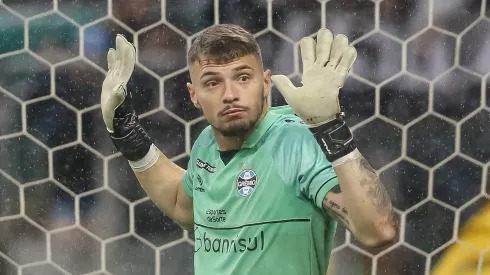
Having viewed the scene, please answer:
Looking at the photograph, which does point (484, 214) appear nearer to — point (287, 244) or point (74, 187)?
point (287, 244)

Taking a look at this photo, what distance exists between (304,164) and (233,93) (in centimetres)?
14

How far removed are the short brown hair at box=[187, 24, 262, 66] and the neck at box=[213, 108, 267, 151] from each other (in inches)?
3.5

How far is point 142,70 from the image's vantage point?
1350 millimetres

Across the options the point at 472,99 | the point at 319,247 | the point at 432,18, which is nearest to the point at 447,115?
the point at 472,99

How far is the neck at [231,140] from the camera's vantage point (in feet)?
2.99

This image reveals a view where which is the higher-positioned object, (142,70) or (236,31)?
(236,31)

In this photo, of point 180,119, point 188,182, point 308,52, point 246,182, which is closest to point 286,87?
point 308,52

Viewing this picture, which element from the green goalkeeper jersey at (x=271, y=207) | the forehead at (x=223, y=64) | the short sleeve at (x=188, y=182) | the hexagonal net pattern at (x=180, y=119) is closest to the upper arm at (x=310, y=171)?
the green goalkeeper jersey at (x=271, y=207)

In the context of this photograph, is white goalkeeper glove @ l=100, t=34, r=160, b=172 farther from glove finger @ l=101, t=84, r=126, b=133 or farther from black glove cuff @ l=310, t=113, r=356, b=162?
black glove cuff @ l=310, t=113, r=356, b=162

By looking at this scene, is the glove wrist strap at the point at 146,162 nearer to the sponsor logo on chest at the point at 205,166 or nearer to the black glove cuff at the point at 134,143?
the black glove cuff at the point at 134,143

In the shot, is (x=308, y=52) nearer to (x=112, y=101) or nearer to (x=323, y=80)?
(x=323, y=80)

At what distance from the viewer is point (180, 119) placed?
1351mm

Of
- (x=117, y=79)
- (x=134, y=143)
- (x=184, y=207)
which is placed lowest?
(x=184, y=207)

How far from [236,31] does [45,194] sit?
2.19 ft
